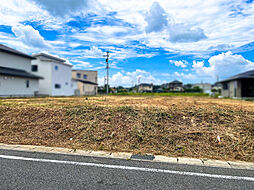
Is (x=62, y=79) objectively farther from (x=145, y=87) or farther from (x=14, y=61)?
(x=145, y=87)

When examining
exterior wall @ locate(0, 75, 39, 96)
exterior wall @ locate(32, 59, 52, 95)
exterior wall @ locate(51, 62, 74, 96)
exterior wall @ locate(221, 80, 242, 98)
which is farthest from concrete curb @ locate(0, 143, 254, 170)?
exterior wall @ locate(51, 62, 74, 96)

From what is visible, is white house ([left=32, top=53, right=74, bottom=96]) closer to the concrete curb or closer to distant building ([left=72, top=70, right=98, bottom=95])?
distant building ([left=72, top=70, right=98, bottom=95])

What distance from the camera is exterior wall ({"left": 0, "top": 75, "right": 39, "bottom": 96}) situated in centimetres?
1689

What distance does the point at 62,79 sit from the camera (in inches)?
1063

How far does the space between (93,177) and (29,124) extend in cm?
321

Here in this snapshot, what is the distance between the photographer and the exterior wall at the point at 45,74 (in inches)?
950

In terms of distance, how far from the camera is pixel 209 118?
4598 millimetres

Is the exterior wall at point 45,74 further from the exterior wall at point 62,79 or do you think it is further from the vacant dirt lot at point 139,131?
the vacant dirt lot at point 139,131

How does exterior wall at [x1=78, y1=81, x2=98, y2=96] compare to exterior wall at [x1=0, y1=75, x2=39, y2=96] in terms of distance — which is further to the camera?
exterior wall at [x1=78, y1=81, x2=98, y2=96]

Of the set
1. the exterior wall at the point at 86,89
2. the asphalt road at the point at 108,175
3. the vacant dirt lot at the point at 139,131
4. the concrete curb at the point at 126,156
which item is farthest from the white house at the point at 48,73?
the asphalt road at the point at 108,175

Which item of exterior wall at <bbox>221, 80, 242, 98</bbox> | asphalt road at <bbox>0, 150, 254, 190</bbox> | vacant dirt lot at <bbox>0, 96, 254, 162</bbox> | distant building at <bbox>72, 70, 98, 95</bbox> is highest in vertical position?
distant building at <bbox>72, 70, 98, 95</bbox>

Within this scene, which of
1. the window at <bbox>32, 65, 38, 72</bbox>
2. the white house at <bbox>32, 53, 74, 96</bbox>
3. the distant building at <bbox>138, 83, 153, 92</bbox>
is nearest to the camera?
the white house at <bbox>32, 53, 74, 96</bbox>

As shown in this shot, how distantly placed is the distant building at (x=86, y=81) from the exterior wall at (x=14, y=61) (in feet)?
43.3

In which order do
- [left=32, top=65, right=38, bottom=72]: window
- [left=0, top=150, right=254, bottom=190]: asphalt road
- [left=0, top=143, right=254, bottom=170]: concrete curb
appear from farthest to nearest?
[left=32, top=65, right=38, bottom=72]: window < [left=0, top=143, right=254, bottom=170]: concrete curb < [left=0, top=150, right=254, bottom=190]: asphalt road
